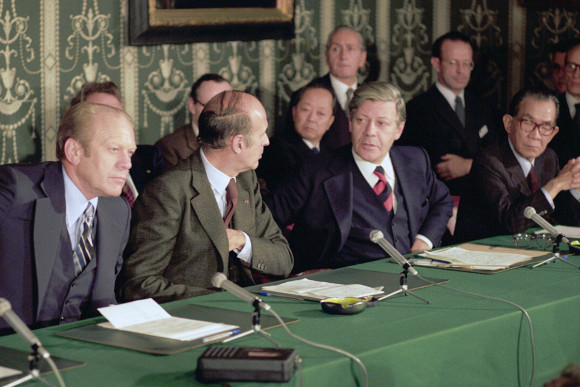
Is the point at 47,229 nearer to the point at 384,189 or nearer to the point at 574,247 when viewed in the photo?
the point at 384,189

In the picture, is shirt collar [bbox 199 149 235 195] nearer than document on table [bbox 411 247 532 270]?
No

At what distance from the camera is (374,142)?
11.7 ft

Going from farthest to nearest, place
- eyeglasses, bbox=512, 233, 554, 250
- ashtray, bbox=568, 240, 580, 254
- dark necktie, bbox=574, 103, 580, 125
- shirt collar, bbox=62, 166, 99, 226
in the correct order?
dark necktie, bbox=574, 103, 580, 125, eyeglasses, bbox=512, 233, 554, 250, ashtray, bbox=568, 240, 580, 254, shirt collar, bbox=62, 166, 99, 226

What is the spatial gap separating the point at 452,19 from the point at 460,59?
1070mm

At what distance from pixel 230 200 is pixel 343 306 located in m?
0.96

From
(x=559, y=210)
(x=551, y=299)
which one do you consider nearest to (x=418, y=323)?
(x=551, y=299)

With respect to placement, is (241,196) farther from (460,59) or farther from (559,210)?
(460,59)

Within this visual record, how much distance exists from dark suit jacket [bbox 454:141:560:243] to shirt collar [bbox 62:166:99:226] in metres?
2.04

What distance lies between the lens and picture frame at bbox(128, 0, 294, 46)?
507 centimetres

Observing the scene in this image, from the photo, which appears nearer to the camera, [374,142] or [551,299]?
[551,299]

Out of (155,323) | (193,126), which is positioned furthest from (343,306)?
(193,126)

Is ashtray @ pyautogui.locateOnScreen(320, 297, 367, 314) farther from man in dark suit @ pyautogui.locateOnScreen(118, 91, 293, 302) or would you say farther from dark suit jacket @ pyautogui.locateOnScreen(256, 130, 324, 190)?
dark suit jacket @ pyautogui.locateOnScreen(256, 130, 324, 190)

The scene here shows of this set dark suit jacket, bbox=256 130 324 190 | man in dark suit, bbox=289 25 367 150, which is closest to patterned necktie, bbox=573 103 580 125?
man in dark suit, bbox=289 25 367 150

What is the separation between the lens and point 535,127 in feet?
13.0
